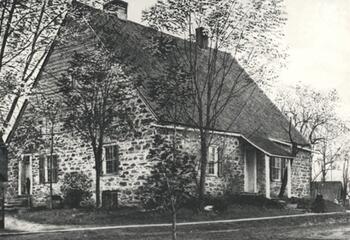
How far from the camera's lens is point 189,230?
1744 cm

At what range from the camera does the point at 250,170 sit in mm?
29016

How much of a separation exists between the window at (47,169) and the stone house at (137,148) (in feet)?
0.16

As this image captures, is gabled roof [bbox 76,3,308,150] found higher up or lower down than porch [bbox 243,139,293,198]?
higher up

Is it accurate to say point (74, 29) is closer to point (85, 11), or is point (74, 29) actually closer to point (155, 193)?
point (85, 11)

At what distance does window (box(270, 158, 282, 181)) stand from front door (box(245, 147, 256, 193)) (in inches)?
94.5

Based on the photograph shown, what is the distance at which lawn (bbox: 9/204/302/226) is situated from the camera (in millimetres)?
19453

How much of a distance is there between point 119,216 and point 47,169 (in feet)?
27.5

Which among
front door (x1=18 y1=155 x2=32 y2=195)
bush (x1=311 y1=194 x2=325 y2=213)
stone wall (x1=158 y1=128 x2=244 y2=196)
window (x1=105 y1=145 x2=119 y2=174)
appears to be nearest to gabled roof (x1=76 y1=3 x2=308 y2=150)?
stone wall (x1=158 y1=128 x2=244 y2=196)

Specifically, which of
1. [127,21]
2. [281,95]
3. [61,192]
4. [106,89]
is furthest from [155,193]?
[281,95]

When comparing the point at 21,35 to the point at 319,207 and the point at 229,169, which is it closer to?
the point at 229,169

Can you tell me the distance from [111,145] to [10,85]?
506 inches

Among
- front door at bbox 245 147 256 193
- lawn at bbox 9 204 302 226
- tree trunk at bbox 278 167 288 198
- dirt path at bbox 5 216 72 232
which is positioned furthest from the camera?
tree trunk at bbox 278 167 288 198

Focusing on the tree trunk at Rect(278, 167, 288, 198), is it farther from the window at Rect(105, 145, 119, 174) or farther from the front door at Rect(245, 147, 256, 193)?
the window at Rect(105, 145, 119, 174)

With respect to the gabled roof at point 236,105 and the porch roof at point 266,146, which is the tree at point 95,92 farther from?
the porch roof at point 266,146
